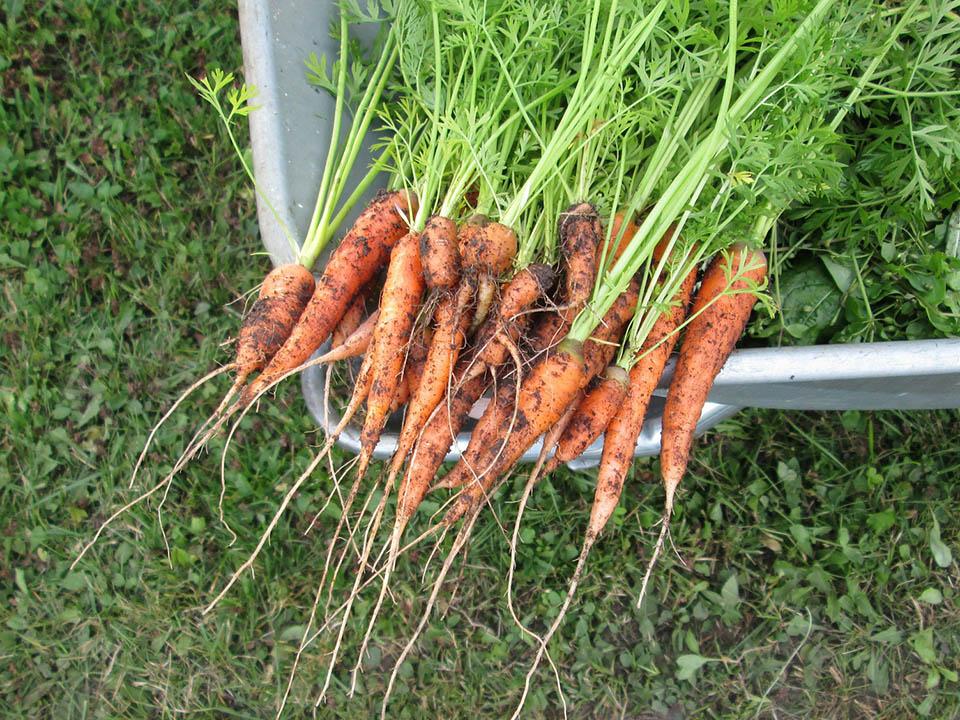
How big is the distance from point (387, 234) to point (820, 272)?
1.02m

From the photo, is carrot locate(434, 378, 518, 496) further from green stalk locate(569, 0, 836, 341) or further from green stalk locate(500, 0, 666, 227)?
green stalk locate(500, 0, 666, 227)

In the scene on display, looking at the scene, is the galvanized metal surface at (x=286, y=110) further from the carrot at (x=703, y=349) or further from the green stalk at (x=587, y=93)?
the carrot at (x=703, y=349)

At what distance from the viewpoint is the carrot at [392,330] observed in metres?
1.60

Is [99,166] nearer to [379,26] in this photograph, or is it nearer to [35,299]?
[35,299]

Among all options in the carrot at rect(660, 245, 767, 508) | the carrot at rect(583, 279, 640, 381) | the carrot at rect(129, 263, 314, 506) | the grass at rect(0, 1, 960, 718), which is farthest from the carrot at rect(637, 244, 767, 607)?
the carrot at rect(129, 263, 314, 506)

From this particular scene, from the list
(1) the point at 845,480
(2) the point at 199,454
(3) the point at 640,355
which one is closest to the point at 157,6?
(2) the point at 199,454

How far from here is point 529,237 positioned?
162 centimetres

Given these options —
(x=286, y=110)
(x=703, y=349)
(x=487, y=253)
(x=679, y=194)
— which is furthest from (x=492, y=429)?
(x=286, y=110)

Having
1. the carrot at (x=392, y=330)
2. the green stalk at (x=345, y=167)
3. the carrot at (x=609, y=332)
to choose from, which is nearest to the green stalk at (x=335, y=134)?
the green stalk at (x=345, y=167)

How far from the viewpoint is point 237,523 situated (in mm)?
2447

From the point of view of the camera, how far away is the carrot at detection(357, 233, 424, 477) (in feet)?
5.24

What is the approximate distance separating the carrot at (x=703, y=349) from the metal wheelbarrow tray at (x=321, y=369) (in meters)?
0.04

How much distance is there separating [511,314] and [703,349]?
0.42m

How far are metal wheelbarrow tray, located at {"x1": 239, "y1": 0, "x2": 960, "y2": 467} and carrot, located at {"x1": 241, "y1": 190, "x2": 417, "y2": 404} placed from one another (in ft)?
0.46
